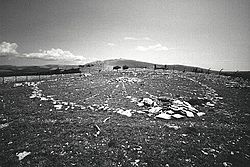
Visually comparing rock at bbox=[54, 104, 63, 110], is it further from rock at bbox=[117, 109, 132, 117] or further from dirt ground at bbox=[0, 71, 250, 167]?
rock at bbox=[117, 109, 132, 117]

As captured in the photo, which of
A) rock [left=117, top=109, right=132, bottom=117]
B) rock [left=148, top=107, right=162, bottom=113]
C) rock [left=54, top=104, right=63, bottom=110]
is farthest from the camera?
rock [left=54, top=104, right=63, bottom=110]

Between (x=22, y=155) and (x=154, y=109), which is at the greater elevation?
(x=154, y=109)

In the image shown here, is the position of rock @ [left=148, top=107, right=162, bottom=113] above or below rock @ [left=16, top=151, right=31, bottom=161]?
above

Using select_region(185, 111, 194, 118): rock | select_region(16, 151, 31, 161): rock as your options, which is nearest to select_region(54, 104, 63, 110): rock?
select_region(16, 151, 31, 161): rock

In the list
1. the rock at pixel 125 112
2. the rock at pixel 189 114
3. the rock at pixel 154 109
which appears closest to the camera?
the rock at pixel 189 114

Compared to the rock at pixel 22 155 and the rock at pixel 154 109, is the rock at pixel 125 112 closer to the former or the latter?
the rock at pixel 154 109

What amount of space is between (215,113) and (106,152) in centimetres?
1208

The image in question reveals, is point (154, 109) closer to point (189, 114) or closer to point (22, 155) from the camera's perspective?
point (189, 114)

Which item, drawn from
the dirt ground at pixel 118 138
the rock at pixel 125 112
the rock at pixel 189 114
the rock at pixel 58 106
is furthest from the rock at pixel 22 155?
the rock at pixel 189 114

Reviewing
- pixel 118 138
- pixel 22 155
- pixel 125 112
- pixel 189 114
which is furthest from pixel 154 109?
pixel 22 155

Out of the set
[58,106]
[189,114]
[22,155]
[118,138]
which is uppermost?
[189,114]

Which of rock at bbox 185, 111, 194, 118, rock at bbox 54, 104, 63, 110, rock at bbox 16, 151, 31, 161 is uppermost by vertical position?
rock at bbox 185, 111, 194, 118

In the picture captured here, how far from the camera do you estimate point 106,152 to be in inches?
282

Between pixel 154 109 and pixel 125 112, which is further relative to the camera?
pixel 154 109
